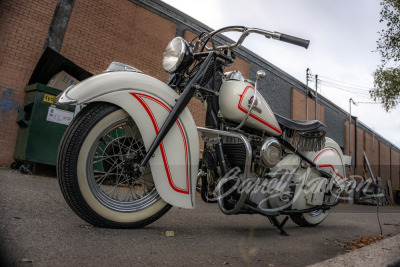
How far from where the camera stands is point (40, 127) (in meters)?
4.95

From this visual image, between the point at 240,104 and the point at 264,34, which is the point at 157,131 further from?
the point at 264,34

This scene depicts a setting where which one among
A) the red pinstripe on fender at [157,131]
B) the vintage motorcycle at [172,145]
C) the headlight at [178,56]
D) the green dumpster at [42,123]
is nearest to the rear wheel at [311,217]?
the vintage motorcycle at [172,145]

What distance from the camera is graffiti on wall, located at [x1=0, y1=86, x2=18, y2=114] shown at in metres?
5.68

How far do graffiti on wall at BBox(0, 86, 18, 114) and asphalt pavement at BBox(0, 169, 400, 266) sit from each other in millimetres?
3361

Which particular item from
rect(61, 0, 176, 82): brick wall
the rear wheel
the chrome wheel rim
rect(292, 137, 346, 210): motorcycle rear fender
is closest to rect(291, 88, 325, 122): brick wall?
rect(61, 0, 176, 82): brick wall

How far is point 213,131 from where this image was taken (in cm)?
238

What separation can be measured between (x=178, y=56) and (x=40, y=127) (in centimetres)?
376

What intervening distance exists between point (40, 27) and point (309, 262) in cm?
675

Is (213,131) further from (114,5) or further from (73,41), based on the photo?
(114,5)

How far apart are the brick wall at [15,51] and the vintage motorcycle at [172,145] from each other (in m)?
4.50

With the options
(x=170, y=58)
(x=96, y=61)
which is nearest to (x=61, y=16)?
(x=96, y=61)

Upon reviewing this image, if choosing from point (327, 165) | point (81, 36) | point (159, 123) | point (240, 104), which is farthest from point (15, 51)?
point (327, 165)

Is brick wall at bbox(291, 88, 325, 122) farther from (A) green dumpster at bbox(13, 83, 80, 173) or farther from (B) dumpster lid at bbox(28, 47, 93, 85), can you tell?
(A) green dumpster at bbox(13, 83, 80, 173)

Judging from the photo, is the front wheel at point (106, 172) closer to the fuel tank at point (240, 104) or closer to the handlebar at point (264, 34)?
the fuel tank at point (240, 104)
